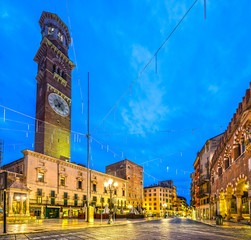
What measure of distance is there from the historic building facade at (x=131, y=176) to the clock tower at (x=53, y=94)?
2565 centimetres

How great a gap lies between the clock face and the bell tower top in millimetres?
17191

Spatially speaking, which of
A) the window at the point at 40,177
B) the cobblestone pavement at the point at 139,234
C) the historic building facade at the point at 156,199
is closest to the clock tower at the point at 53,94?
the window at the point at 40,177

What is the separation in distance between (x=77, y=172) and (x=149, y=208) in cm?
7955

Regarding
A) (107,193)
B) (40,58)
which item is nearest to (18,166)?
(107,193)

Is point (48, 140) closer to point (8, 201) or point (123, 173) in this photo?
point (8, 201)

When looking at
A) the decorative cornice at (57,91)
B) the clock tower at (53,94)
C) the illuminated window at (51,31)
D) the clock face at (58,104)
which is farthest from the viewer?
the illuminated window at (51,31)

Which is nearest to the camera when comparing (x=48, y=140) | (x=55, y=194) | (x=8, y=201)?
(x=8, y=201)

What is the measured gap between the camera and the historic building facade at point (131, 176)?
3115 inches

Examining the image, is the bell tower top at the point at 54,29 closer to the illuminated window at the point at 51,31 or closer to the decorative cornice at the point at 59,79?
the illuminated window at the point at 51,31

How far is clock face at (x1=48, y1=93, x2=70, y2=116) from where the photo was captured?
57406mm

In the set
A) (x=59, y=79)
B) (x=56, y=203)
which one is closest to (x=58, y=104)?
(x=59, y=79)

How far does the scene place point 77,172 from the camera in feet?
183

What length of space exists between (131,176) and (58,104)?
3660 centimetres

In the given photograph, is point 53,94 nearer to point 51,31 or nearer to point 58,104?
point 58,104
